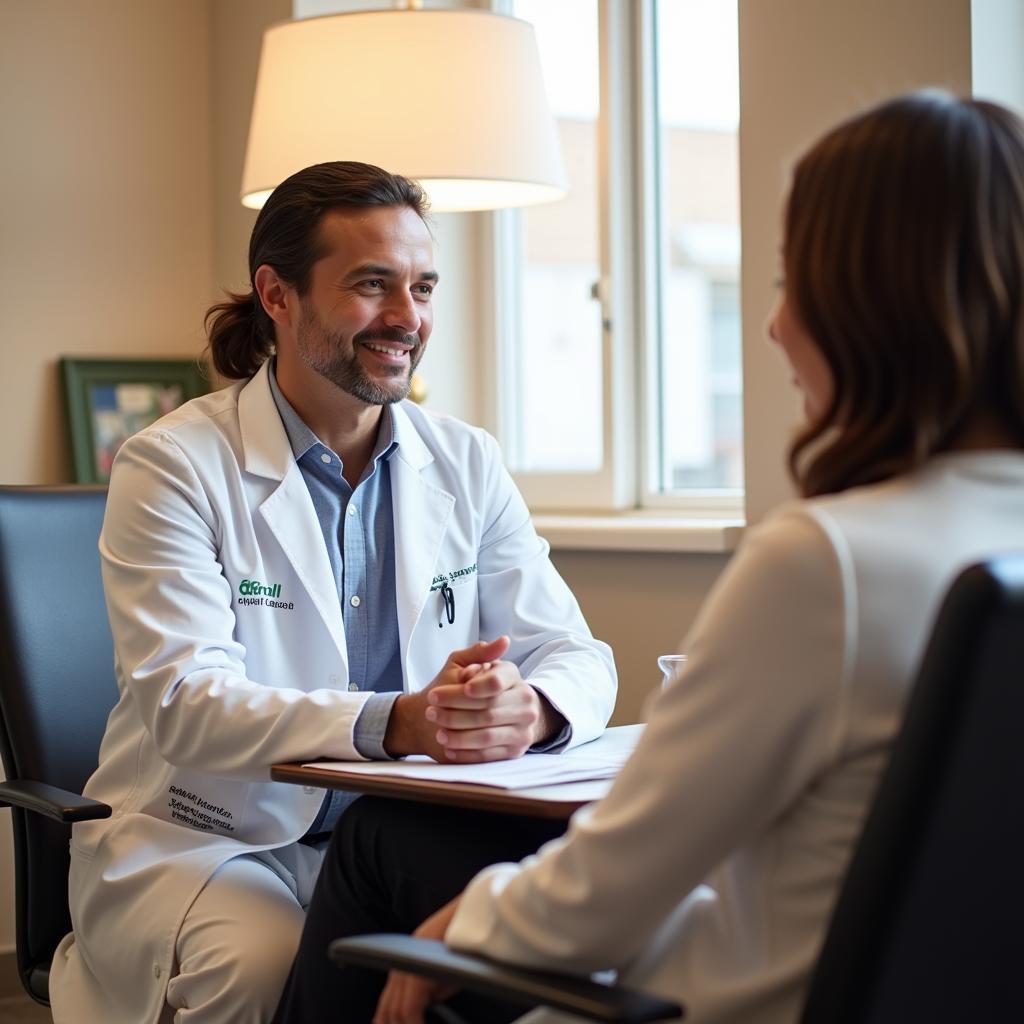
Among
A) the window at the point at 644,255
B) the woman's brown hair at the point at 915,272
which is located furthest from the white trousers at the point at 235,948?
the window at the point at 644,255

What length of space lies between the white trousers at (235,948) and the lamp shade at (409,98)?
1.11 metres

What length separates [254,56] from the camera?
3.44 m

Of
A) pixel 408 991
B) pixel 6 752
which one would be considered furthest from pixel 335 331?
pixel 408 991

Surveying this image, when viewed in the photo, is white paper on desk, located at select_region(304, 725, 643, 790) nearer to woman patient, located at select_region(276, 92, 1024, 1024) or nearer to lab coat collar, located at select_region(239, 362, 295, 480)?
woman patient, located at select_region(276, 92, 1024, 1024)

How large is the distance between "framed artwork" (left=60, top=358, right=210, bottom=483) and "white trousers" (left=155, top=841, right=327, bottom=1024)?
167 cm

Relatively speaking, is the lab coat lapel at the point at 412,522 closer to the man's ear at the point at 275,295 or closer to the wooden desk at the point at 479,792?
the man's ear at the point at 275,295

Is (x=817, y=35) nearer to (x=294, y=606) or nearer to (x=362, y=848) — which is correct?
(x=294, y=606)

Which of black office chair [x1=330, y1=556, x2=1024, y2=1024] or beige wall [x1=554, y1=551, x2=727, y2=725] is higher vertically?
A: black office chair [x1=330, y1=556, x2=1024, y2=1024]

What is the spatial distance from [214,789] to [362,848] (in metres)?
0.43

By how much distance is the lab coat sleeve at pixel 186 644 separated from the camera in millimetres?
1721

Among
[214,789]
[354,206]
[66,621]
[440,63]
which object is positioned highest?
[440,63]

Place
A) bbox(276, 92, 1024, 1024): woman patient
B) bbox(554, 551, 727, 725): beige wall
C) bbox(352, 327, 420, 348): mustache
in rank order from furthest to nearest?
1. bbox(554, 551, 727, 725): beige wall
2. bbox(352, 327, 420, 348): mustache
3. bbox(276, 92, 1024, 1024): woman patient

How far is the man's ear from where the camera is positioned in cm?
228

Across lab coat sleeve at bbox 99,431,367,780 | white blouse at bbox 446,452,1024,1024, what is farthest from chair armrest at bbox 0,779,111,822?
white blouse at bbox 446,452,1024,1024
